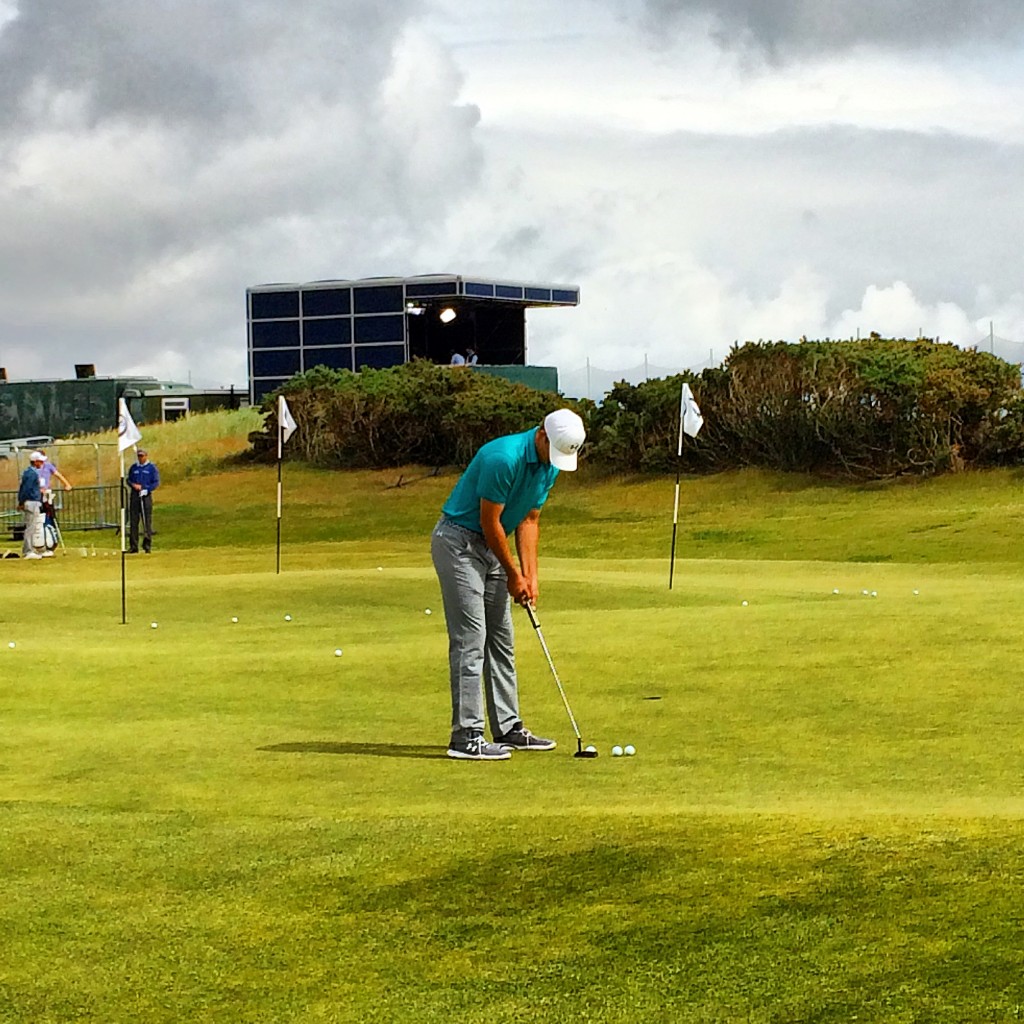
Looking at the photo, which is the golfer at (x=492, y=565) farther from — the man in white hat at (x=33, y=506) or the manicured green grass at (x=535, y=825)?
the man in white hat at (x=33, y=506)

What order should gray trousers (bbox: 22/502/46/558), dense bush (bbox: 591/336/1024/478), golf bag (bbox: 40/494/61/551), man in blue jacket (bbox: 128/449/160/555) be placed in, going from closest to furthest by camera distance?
1. gray trousers (bbox: 22/502/46/558)
2. golf bag (bbox: 40/494/61/551)
3. man in blue jacket (bbox: 128/449/160/555)
4. dense bush (bbox: 591/336/1024/478)

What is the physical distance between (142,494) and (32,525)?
3794mm

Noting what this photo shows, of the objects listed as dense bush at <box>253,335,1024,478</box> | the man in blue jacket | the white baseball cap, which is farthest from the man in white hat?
the white baseball cap

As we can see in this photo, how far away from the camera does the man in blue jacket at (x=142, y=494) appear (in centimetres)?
3925

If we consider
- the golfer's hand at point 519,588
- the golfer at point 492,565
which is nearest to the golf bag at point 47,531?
the golfer at point 492,565

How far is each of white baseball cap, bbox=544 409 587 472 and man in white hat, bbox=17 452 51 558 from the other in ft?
88.3

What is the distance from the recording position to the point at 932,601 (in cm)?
2059

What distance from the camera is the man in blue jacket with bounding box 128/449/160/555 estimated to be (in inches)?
1545

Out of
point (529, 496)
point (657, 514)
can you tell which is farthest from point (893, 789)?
point (657, 514)

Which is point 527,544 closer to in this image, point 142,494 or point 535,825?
point 535,825

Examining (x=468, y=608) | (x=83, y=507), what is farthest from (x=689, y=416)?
(x=83, y=507)

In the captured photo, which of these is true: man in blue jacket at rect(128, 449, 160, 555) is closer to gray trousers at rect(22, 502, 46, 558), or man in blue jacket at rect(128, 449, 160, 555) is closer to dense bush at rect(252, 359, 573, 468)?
gray trousers at rect(22, 502, 46, 558)

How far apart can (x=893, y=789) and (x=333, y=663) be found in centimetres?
734

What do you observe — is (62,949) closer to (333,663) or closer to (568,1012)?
(568,1012)
